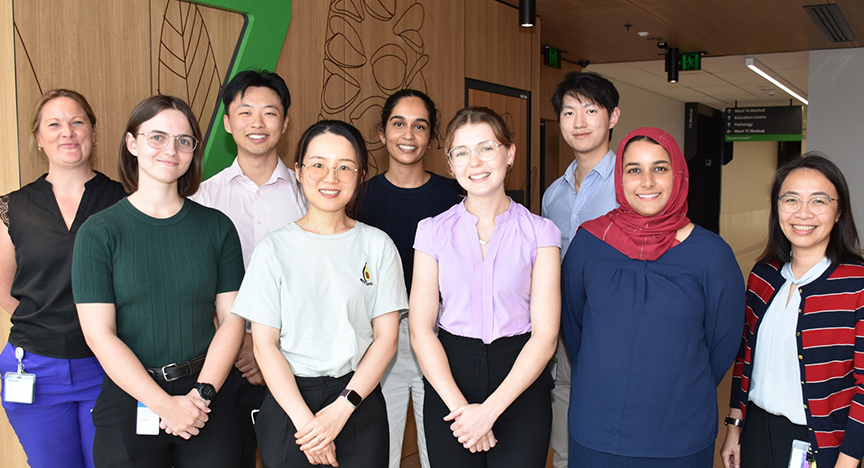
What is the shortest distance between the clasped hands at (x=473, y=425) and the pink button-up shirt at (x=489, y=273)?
24cm

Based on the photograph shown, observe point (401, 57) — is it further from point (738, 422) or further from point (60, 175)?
point (738, 422)

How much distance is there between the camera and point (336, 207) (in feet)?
6.65

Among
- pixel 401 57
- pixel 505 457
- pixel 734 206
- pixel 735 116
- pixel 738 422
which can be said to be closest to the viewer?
→ pixel 505 457

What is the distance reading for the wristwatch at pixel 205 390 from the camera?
76.7 inches

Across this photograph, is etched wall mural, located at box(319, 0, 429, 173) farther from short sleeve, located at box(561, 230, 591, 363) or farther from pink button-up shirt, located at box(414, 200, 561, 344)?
short sleeve, located at box(561, 230, 591, 363)

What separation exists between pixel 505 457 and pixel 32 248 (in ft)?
6.21

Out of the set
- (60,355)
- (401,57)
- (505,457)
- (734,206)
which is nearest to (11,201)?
(60,355)

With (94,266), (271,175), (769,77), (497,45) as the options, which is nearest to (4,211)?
(94,266)

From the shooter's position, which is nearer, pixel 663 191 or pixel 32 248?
pixel 663 191

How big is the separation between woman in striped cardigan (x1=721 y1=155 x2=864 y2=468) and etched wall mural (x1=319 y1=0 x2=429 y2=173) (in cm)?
269

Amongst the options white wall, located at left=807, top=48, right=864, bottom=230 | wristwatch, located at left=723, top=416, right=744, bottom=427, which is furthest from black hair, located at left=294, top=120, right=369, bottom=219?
white wall, located at left=807, top=48, right=864, bottom=230

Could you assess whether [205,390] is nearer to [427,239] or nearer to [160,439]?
[160,439]

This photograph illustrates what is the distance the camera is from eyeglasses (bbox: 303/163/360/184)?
6.69ft

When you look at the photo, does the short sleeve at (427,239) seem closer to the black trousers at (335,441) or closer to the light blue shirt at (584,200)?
the black trousers at (335,441)
